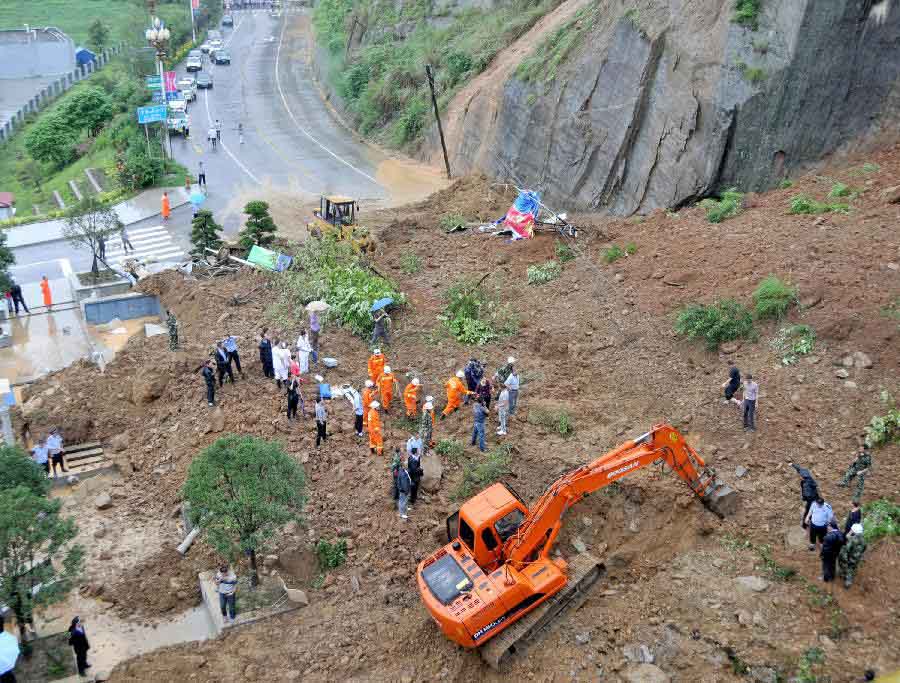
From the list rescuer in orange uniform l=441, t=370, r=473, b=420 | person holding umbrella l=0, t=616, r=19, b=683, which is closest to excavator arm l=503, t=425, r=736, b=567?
rescuer in orange uniform l=441, t=370, r=473, b=420

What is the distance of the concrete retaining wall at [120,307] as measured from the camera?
2678 centimetres

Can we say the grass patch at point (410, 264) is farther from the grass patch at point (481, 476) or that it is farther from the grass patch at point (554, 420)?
the grass patch at point (481, 476)

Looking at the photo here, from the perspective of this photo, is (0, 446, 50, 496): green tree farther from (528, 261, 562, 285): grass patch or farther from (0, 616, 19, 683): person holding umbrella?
(528, 261, 562, 285): grass patch

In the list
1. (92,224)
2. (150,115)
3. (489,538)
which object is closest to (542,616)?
(489,538)

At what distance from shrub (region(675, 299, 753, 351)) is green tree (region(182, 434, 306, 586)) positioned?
32.1 feet

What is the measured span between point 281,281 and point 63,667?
14542 millimetres

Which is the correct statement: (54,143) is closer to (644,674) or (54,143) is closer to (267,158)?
(267,158)

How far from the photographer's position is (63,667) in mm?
13438

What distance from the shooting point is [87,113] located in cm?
5475

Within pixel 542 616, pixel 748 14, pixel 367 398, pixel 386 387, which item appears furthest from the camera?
pixel 748 14

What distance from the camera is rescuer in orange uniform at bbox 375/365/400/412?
18.6 meters

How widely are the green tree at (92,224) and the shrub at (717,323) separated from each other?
19.7 metres

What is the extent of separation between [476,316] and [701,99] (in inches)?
380

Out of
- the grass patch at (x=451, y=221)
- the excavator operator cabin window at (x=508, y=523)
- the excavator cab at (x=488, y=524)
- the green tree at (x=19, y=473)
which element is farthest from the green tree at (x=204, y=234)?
the excavator operator cabin window at (x=508, y=523)
